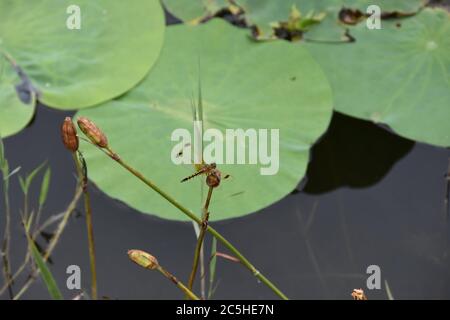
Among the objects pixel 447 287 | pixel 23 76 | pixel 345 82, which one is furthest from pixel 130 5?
pixel 447 287

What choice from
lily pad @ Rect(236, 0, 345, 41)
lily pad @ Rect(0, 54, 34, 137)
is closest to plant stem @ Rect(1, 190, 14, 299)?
lily pad @ Rect(0, 54, 34, 137)

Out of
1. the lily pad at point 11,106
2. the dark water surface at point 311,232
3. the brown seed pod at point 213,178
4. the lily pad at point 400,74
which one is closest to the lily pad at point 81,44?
the lily pad at point 11,106

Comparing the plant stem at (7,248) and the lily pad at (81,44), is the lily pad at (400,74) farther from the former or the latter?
the plant stem at (7,248)

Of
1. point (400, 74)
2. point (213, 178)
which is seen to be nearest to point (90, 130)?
point (213, 178)

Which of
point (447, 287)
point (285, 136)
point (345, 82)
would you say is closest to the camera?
point (447, 287)

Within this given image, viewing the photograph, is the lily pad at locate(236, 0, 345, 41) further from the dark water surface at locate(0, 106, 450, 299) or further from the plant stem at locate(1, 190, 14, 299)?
the plant stem at locate(1, 190, 14, 299)

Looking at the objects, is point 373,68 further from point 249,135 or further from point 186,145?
point 186,145
